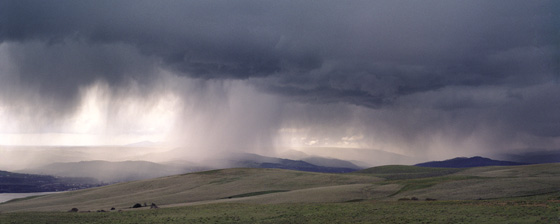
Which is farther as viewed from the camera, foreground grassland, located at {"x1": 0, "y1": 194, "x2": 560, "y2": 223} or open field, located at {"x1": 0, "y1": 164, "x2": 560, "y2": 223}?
open field, located at {"x1": 0, "y1": 164, "x2": 560, "y2": 223}

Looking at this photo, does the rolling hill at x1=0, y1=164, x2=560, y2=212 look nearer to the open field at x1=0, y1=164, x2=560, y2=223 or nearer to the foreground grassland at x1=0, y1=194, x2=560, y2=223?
the open field at x1=0, y1=164, x2=560, y2=223

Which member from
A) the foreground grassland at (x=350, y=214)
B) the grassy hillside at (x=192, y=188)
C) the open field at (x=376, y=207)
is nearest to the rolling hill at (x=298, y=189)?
the grassy hillside at (x=192, y=188)

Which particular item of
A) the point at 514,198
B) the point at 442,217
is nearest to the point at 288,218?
the point at 442,217

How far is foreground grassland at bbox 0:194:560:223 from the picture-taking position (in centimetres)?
4831

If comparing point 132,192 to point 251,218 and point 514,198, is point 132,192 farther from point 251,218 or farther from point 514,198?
point 514,198

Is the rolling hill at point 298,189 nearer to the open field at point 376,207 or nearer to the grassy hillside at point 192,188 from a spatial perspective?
the grassy hillside at point 192,188

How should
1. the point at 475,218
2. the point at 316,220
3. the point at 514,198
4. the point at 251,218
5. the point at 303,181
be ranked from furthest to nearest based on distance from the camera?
the point at 303,181, the point at 514,198, the point at 251,218, the point at 316,220, the point at 475,218

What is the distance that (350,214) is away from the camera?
57.9 m

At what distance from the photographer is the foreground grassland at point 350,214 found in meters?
48.3

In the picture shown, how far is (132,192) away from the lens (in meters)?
131

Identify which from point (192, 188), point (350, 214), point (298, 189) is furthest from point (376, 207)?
point (192, 188)

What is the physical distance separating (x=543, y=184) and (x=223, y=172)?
115 metres

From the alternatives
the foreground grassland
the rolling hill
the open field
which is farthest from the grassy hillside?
the foreground grassland

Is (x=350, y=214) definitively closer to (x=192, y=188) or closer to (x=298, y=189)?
(x=298, y=189)
